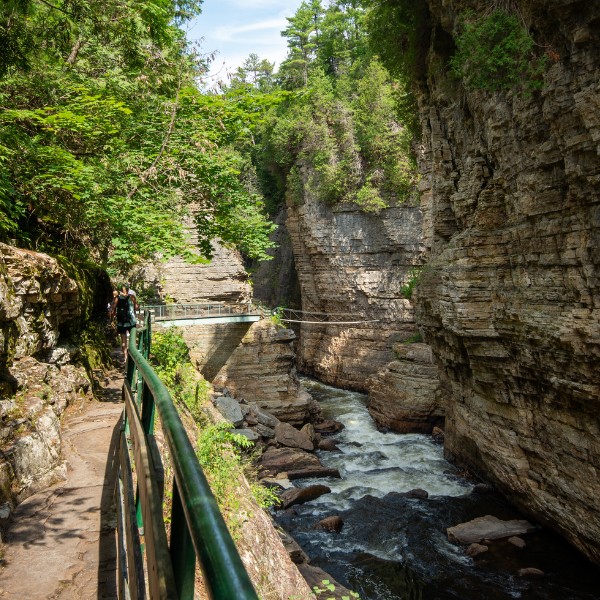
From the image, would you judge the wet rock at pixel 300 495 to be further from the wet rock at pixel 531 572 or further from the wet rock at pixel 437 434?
the wet rock at pixel 437 434

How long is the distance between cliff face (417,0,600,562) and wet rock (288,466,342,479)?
477cm

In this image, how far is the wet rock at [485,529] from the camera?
11.9m

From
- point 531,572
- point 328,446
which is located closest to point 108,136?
point 531,572

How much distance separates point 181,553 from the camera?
124 centimetres

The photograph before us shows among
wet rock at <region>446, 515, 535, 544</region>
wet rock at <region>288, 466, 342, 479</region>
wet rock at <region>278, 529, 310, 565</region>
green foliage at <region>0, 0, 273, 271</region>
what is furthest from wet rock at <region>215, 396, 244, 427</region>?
wet rock at <region>446, 515, 535, 544</region>

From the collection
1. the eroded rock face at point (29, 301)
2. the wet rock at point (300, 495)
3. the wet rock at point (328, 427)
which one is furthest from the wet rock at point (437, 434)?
the eroded rock face at point (29, 301)

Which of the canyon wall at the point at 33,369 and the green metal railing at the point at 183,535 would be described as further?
the canyon wall at the point at 33,369

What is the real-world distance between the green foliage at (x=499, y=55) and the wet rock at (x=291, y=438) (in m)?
13.9

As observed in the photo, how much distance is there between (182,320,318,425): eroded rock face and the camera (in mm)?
22391

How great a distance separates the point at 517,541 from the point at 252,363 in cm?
1371

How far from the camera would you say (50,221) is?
32.1 ft

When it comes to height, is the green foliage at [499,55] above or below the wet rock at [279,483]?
above

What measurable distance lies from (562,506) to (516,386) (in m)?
2.68

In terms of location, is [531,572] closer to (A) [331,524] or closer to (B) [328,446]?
(A) [331,524]
